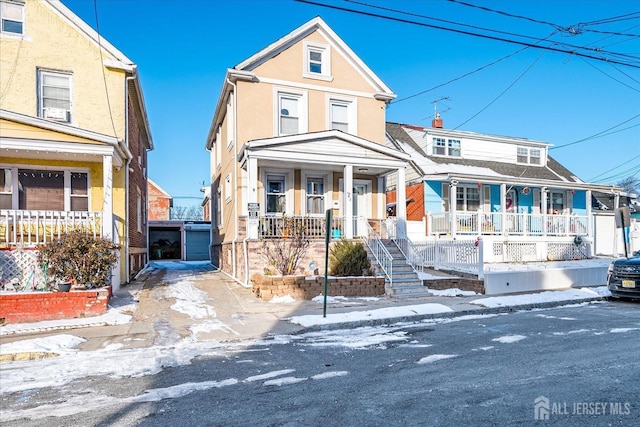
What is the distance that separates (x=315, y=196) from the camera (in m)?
16.2

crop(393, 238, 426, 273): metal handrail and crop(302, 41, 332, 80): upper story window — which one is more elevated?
crop(302, 41, 332, 80): upper story window

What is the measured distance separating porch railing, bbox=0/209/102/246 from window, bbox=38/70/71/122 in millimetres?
3214

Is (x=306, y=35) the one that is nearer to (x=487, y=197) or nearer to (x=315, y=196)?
(x=315, y=196)

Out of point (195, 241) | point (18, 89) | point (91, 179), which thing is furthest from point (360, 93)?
point (195, 241)

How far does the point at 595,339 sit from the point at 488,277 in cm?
573

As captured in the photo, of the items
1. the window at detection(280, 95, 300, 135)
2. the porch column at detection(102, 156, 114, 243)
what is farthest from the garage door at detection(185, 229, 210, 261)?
the porch column at detection(102, 156, 114, 243)

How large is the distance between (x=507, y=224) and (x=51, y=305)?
63.2 ft

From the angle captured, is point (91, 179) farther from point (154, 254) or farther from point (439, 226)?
point (154, 254)

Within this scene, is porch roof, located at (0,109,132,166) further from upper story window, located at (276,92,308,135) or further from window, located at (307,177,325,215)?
window, located at (307,177,325,215)

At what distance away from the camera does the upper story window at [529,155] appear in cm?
2522

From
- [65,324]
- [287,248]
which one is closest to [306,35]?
[287,248]

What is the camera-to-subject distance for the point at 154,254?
3066 cm

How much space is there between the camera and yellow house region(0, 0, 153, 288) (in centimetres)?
1138

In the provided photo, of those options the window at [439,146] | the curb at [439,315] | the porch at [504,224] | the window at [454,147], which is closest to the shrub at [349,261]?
the curb at [439,315]
